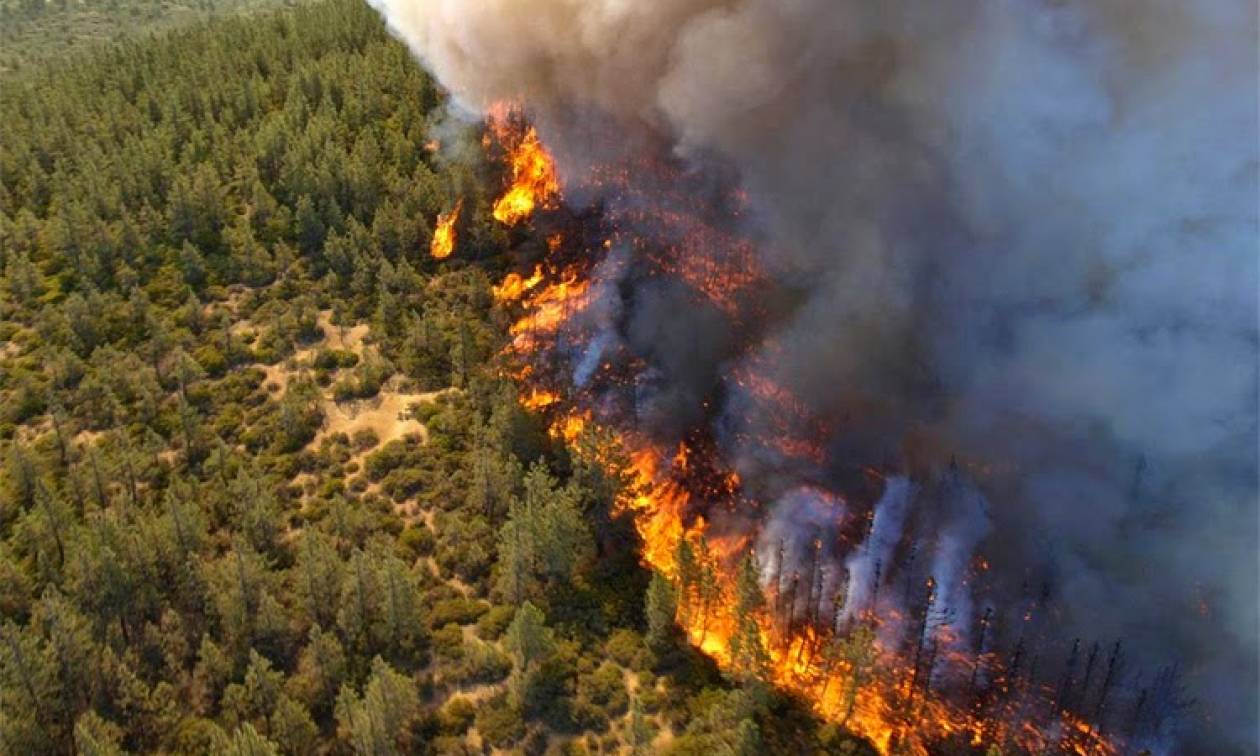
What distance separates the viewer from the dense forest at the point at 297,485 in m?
43.2

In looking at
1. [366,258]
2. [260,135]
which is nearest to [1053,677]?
[366,258]

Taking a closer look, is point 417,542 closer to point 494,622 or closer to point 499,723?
point 494,622

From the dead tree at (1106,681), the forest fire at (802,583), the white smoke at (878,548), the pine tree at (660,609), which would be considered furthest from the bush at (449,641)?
the dead tree at (1106,681)

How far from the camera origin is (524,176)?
88.7 meters

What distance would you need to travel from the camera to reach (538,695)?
44.7 metres

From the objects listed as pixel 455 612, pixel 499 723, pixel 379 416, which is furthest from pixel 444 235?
pixel 499 723

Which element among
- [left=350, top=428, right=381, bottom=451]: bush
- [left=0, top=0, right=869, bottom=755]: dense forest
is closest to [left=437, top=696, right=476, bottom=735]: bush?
[left=0, top=0, right=869, bottom=755]: dense forest

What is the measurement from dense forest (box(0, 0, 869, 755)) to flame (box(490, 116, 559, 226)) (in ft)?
10.1

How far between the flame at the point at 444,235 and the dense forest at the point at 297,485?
34.7 inches

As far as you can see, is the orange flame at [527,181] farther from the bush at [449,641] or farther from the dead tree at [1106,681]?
the dead tree at [1106,681]

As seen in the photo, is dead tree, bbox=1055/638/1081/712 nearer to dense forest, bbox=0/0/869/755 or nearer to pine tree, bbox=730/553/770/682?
dense forest, bbox=0/0/869/755

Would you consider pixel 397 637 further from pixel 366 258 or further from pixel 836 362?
pixel 366 258

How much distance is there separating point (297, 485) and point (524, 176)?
41310mm

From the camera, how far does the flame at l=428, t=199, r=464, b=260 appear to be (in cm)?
8075
